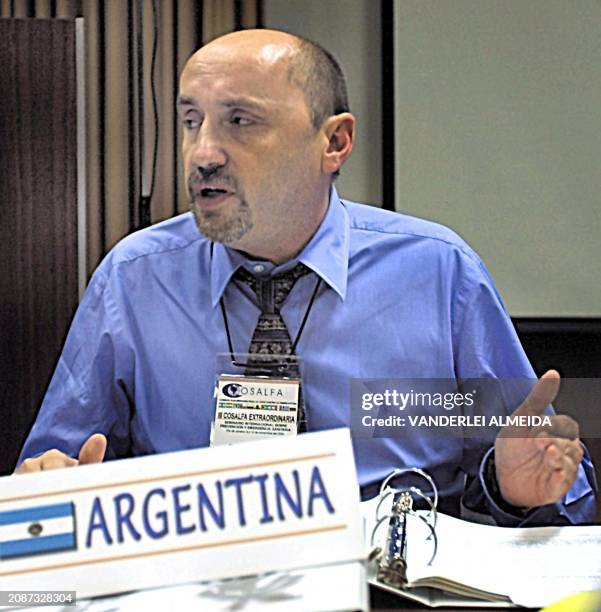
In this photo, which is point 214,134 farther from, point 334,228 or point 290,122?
point 334,228

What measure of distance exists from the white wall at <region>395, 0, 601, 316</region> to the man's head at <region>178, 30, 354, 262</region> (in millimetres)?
1309

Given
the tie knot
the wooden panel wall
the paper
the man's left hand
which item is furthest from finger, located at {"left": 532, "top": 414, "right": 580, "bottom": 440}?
the wooden panel wall

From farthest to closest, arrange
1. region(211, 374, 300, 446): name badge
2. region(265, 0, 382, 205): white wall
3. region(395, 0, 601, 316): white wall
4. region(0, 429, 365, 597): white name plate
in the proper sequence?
region(265, 0, 382, 205): white wall → region(395, 0, 601, 316): white wall → region(211, 374, 300, 446): name badge → region(0, 429, 365, 597): white name plate

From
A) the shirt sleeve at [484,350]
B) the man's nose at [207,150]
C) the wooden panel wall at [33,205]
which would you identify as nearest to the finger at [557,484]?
the shirt sleeve at [484,350]

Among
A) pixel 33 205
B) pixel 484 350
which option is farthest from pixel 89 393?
pixel 33 205

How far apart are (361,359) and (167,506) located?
88 centimetres

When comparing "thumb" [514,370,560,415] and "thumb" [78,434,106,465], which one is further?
"thumb" [514,370,560,415]

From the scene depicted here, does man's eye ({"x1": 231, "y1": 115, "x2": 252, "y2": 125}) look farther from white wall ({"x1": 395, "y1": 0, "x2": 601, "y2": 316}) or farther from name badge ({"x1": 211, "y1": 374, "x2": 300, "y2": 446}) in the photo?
white wall ({"x1": 395, "y1": 0, "x2": 601, "y2": 316})

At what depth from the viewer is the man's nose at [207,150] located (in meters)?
1.42

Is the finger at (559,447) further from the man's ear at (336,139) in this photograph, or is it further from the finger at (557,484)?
the man's ear at (336,139)

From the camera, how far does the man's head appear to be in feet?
4.72

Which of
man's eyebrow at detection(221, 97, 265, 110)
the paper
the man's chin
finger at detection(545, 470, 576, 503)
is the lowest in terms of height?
the paper

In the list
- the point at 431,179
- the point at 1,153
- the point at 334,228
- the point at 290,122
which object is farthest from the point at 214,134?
the point at 431,179

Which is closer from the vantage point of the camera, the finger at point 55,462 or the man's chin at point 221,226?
the finger at point 55,462
